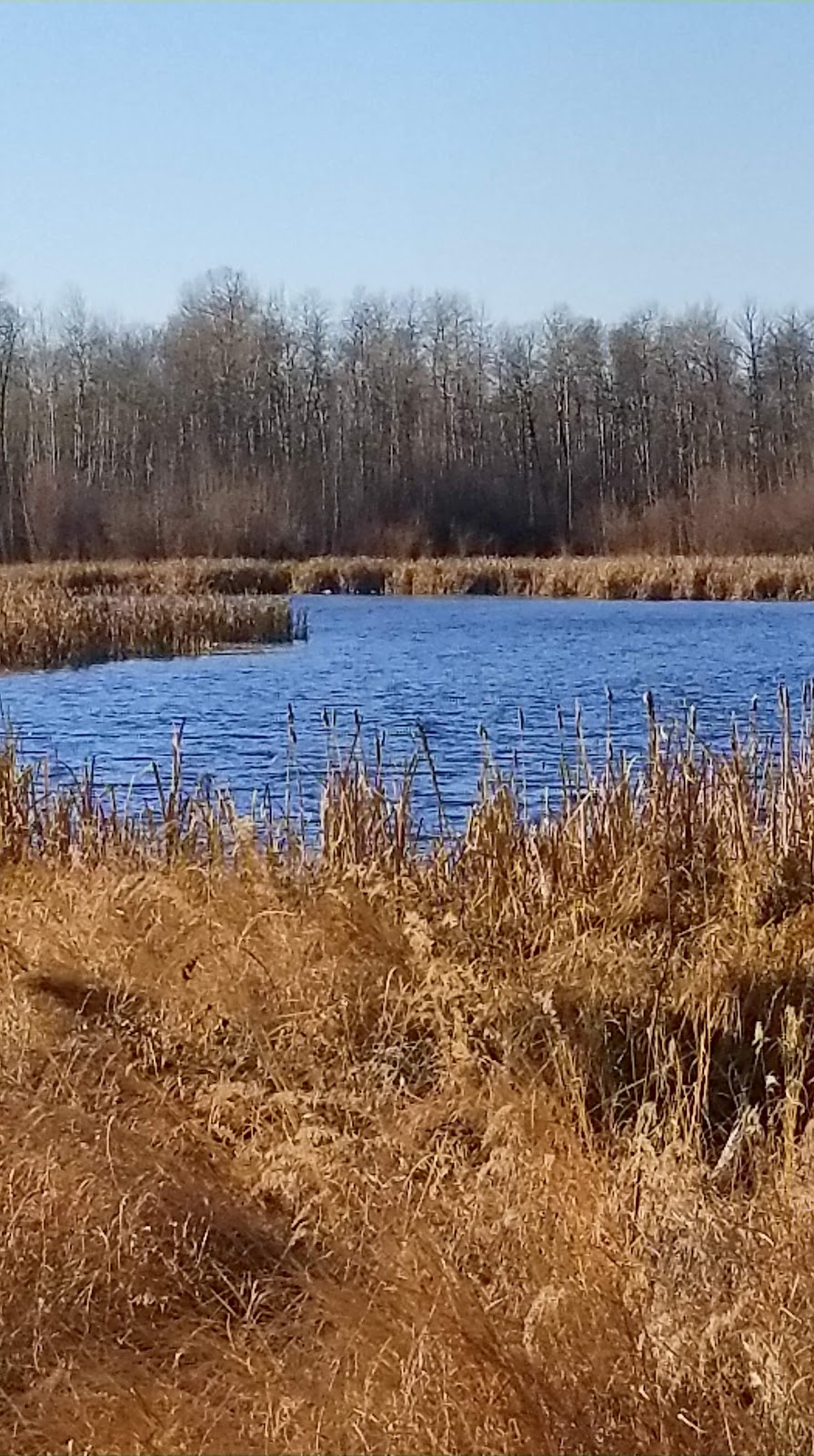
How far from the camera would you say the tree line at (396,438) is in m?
36.2

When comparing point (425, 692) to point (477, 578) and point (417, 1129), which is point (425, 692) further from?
point (477, 578)

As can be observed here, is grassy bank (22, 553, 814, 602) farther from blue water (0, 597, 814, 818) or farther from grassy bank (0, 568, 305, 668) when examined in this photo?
grassy bank (0, 568, 305, 668)

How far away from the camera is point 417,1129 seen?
140 inches

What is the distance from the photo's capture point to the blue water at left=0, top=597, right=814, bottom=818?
32.1 feet

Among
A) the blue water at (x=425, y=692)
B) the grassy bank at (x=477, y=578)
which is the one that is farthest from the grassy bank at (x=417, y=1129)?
the grassy bank at (x=477, y=578)

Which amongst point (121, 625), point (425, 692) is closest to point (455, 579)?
point (121, 625)

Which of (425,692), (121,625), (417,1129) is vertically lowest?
(417,1129)

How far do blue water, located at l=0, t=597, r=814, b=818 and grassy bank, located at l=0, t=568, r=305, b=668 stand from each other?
0.40 metres

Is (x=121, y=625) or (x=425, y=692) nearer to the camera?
(x=425, y=692)

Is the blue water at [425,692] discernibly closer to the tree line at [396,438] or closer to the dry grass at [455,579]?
the dry grass at [455,579]

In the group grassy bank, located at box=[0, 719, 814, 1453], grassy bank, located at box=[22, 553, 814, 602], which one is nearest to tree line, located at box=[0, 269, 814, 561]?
grassy bank, located at box=[22, 553, 814, 602]

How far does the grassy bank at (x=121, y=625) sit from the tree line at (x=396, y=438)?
15114mm

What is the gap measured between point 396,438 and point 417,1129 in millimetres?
43430

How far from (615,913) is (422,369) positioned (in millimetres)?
47139
